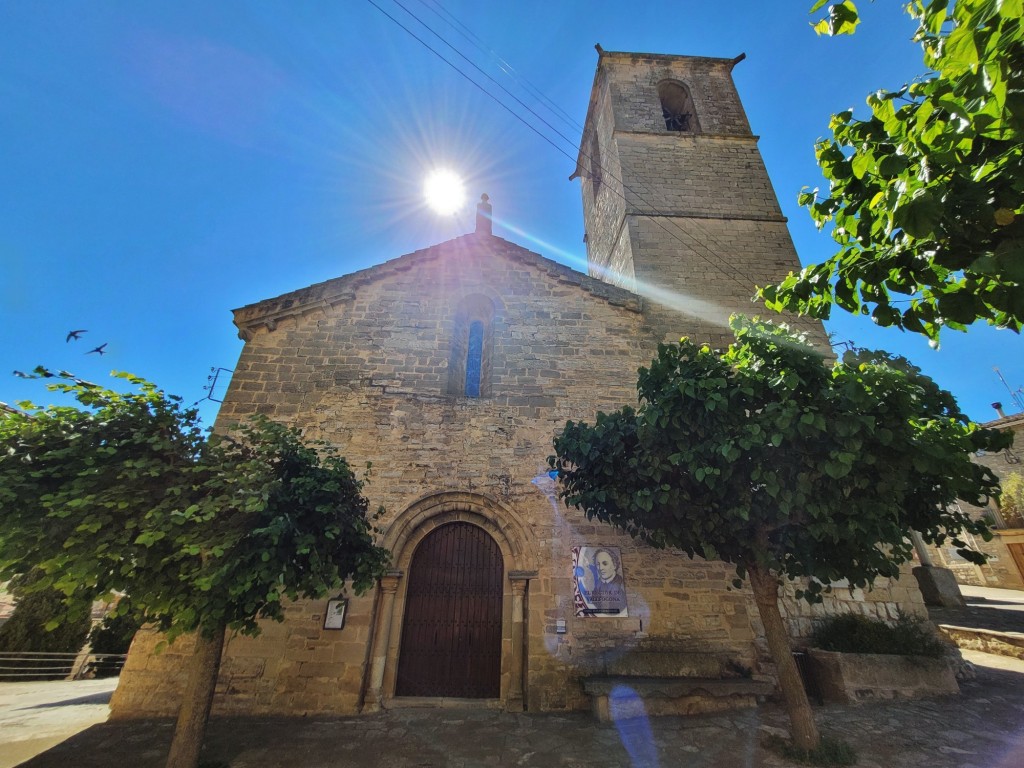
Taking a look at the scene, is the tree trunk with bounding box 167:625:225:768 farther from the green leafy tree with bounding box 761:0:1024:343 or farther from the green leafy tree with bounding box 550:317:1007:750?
the green leafy tree with bounding box 761:0:1024:343

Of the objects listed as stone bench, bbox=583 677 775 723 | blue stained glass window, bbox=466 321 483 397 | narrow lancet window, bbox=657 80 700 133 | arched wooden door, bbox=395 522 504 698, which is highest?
narrow lancet window, bbox=657 80 700 133

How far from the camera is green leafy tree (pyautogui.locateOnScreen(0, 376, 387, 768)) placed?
13.2ft

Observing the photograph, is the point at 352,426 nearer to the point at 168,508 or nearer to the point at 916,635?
the point at 168,508

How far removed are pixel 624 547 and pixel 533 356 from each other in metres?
3.93

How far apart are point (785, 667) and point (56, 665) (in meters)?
16.3

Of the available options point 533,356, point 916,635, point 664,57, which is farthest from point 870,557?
point 664,57

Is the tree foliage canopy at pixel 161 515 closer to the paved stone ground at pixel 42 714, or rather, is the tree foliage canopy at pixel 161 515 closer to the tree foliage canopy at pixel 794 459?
the paved stone ground at pixel 42 714

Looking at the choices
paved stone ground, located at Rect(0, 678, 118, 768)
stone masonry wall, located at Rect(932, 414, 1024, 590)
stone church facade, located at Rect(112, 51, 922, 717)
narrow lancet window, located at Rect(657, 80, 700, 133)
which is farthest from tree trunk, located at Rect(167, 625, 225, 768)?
stone masonry wall, located at Rect(932, 414, 1024, 590)

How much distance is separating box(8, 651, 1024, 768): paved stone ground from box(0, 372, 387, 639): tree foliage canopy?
5.98ft

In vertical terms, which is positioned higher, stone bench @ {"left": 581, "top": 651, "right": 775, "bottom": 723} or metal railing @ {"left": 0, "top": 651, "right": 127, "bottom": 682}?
stone bench @ {"left": 581, "top": 651, "right": 775, "bottom": 723}

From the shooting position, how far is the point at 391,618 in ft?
22.7

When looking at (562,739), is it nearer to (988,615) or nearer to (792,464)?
(792,464)

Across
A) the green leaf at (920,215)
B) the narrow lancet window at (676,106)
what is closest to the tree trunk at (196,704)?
the green leaf at (920,215)

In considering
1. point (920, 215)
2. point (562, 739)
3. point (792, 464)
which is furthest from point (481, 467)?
point (920, 215)
